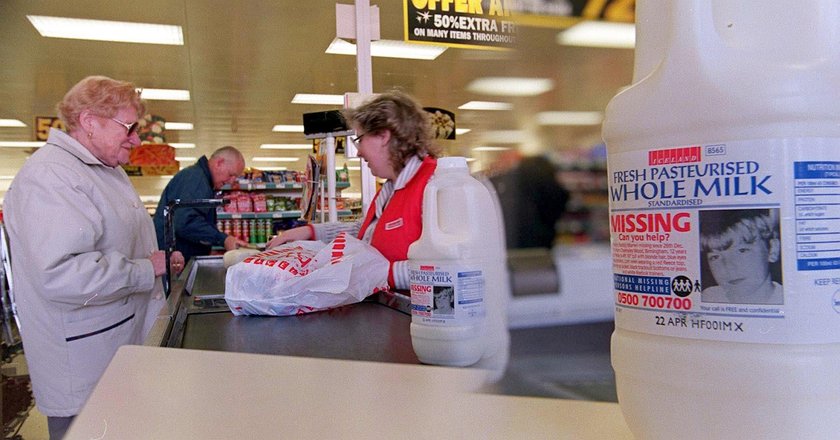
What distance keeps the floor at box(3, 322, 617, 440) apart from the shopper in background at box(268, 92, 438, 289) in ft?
3.91

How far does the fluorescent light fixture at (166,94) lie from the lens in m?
8.38

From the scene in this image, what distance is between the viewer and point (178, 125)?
35.3 ft

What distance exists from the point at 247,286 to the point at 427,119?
32.9 inches

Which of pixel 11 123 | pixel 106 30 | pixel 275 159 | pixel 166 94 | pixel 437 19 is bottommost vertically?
pixel 437 19

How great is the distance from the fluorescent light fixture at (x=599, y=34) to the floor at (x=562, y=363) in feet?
Result: 0.51

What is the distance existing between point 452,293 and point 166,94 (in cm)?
891

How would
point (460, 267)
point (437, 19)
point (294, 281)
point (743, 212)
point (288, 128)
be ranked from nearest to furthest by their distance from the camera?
point (743, 212) → point (460, 267) → point (294, 281) → point (437, 19) → point (288, 128)

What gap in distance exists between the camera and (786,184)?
0.25 meters

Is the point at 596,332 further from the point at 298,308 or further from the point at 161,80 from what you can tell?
the point at 161,80

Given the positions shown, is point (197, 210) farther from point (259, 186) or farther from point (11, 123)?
point (11, 123)

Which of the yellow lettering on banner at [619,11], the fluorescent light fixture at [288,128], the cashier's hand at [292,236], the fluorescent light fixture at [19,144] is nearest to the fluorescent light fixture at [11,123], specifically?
the fluorescent light fixture at [19,144]

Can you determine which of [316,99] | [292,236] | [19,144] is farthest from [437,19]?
[19,144]

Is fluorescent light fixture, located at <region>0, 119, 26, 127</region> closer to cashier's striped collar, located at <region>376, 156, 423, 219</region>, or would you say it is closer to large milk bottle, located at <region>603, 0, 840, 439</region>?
cashier's striped collar, located at <region>376, 156, 423, 219</region>

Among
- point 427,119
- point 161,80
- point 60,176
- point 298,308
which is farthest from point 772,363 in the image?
point 161,80
